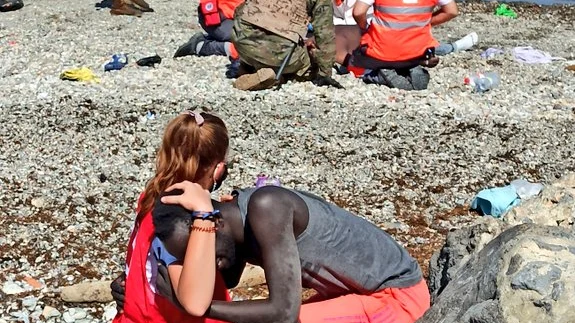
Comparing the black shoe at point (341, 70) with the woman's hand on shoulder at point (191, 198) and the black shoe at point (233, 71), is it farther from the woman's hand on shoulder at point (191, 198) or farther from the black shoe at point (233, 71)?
the woman's hand on shoulder at point (191, 198)

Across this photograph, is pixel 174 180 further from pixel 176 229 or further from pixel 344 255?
pixel 344 255

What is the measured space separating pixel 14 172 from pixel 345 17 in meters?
6.32

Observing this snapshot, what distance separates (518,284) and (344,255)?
0.78m

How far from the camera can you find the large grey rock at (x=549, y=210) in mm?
4812

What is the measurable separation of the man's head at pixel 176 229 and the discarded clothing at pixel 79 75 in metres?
7.33

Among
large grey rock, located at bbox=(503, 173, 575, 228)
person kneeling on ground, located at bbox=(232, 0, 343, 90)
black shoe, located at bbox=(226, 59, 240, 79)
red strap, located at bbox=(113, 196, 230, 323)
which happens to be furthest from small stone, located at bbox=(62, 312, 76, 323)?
black shoe, located at bbox=(226, 59, 240, 79)

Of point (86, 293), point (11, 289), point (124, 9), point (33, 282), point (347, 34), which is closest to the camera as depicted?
point (86, 293)

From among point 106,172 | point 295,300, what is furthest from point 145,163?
point 295,300

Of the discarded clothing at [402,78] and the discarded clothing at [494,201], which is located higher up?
the discarded clothing at [494,201]

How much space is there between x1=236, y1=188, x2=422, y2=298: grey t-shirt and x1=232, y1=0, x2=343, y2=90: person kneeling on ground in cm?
612

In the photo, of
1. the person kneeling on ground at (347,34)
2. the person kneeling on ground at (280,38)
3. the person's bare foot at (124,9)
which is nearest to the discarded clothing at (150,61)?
the person kneeling on ground at (280,38)

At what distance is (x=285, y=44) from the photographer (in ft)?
32.6

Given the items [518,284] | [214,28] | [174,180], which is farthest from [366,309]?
[214,28]

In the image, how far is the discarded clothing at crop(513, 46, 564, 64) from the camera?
12.2m
